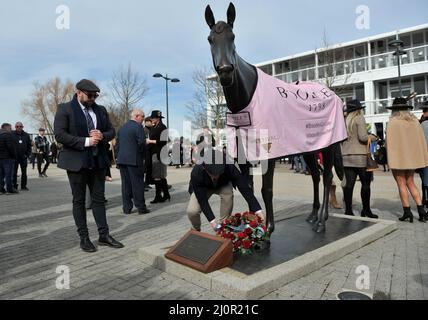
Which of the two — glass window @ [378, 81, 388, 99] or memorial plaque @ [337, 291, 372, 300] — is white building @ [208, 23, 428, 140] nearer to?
glass window @ [378, 81, 388, 99]

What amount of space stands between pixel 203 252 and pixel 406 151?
166 inches

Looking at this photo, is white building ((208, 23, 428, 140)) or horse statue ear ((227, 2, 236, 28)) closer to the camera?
horse statue ear ((227, 2, 236, 28))

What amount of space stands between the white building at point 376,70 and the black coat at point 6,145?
70.3ft

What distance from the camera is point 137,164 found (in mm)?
7414

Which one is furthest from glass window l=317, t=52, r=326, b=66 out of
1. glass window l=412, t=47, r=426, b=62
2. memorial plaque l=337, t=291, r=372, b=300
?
memorial plaque l=337, t=291, r=372, b=300

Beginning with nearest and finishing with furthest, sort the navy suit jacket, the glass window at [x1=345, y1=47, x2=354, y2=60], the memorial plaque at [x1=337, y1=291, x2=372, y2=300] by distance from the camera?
the memorial plaque at [x1=337, y1=291, x2=372, y2=300] → the navy suit jacket → the glass window at [x1=345, y1=47, x2=354, y2=60]

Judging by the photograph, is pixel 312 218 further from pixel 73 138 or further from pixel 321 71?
pixel 321 71

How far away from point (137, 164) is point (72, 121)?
2932 mm

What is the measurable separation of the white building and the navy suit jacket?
21.6m

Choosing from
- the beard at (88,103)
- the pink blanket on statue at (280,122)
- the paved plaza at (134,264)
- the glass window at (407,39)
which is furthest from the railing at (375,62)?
the beard at (88,103)

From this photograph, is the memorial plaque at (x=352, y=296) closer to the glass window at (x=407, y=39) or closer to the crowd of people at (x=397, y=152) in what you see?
the crowd of people at (x=397, y=152)

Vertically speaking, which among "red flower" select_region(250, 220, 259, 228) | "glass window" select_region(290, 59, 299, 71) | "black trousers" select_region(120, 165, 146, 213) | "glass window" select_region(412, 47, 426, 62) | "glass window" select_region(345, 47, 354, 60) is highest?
"glass window" select_region(290, 59, 299, 71)

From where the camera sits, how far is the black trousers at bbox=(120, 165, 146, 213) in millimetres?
7398

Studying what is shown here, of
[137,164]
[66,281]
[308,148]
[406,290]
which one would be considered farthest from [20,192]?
[406,290]
